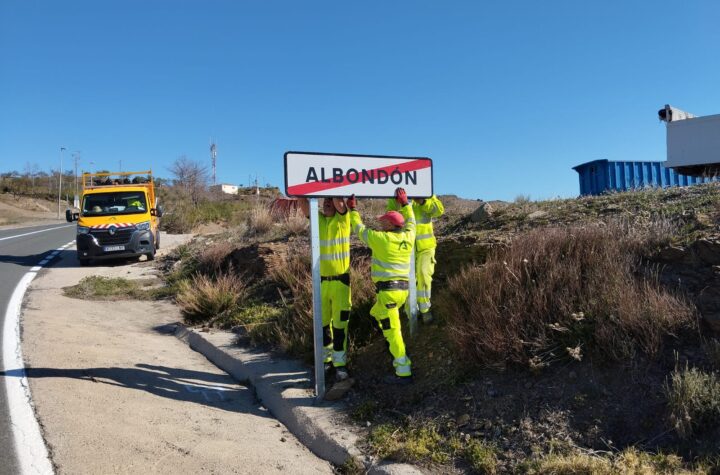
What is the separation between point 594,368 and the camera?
4.20 metres

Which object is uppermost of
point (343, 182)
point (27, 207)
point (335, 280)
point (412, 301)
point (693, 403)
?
point (27, 207)

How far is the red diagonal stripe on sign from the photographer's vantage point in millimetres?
5133

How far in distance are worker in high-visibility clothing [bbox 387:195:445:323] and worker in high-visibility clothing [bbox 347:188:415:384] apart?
3.06 ft

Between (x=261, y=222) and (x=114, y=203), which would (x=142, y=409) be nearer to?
(x=261, y=222)

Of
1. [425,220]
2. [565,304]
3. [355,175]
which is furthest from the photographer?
[425,220]

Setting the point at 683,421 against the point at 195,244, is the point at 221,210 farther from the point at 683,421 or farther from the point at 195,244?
the point at 683,421

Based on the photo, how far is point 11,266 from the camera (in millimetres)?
15664

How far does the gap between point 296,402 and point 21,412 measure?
2.36 metres

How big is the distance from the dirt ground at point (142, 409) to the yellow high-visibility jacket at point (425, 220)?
8.47 ft

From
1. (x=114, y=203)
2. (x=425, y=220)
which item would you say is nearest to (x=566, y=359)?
(x=425, y=220)

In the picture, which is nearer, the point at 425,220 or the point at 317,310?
Result: the point at 317,310

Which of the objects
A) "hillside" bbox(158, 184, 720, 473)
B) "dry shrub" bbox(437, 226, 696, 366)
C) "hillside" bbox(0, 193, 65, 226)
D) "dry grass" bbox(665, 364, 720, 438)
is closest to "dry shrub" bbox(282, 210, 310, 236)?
"hillside" bbox(158, 184, 720, 473)

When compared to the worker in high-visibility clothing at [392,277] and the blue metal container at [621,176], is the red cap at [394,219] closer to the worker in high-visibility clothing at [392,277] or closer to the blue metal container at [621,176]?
the worker in high-visibility clothing at [392,277]

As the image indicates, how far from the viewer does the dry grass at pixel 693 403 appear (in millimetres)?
3480
